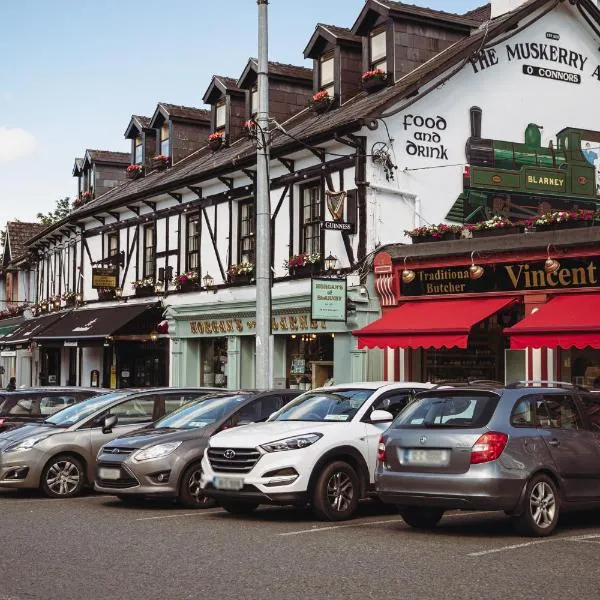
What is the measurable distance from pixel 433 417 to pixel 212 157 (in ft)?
67.7

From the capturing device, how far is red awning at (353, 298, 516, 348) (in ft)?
68.8

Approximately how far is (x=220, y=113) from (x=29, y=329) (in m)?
12.5

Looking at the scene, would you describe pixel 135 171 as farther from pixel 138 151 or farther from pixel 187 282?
pixel 187 282

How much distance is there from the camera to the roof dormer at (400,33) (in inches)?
1017

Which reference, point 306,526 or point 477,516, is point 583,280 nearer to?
point 477,516

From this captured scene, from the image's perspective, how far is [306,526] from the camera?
40.4 ft

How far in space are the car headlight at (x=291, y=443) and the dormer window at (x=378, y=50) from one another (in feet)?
49.5

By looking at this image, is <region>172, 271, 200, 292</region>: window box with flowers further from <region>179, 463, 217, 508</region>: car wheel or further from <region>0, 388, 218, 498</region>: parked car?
<region>179, 463, 217, 508</region>: car wheel

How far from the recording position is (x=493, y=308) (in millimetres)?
21281

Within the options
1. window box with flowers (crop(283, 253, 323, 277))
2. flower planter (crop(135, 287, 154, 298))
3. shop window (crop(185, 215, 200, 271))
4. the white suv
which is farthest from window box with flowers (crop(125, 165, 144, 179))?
the white suv

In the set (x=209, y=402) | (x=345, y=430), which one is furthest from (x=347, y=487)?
(x=209, y=402)

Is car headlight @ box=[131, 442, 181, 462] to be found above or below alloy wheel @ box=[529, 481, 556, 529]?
above

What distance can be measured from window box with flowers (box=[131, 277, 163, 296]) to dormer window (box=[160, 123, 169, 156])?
4.91 m

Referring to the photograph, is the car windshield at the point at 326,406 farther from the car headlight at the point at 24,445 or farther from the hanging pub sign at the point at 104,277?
Answer: the hanging pub sign at the point at 104,277
